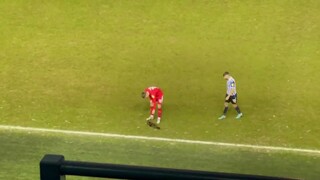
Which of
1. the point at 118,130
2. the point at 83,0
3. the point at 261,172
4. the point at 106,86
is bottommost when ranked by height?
the point at 261,172

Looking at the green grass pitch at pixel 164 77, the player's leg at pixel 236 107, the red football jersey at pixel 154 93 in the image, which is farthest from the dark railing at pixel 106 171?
the player's leg at pixel 236 107

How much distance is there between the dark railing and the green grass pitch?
11.6 m

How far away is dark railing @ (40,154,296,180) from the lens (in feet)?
11.4

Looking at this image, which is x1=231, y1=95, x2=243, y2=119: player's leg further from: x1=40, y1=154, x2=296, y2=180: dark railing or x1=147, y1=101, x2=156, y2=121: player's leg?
x1=40, y1=154, x2=296, y2=180: dark railing

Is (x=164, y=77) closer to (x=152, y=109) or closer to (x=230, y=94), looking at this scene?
(x=152, y=109)

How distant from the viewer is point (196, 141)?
734 inches

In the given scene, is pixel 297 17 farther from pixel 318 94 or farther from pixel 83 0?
pixel 83 0

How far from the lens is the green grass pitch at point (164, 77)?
56.1 feet

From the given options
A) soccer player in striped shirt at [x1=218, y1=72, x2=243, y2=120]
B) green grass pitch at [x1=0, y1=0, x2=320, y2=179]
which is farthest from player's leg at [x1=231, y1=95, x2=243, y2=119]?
green grass pitch at [x1=0, y1=0, x2=320, y2=179]

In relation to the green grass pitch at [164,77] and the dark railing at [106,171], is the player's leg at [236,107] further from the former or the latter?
the dark railing at [106,171]

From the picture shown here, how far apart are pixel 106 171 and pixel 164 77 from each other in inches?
828

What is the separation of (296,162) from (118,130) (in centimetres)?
633

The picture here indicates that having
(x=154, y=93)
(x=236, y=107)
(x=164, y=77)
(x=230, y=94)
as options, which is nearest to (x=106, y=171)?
(x=154, y=93)

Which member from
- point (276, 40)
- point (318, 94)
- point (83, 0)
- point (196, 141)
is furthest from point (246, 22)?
point (196, 141)
